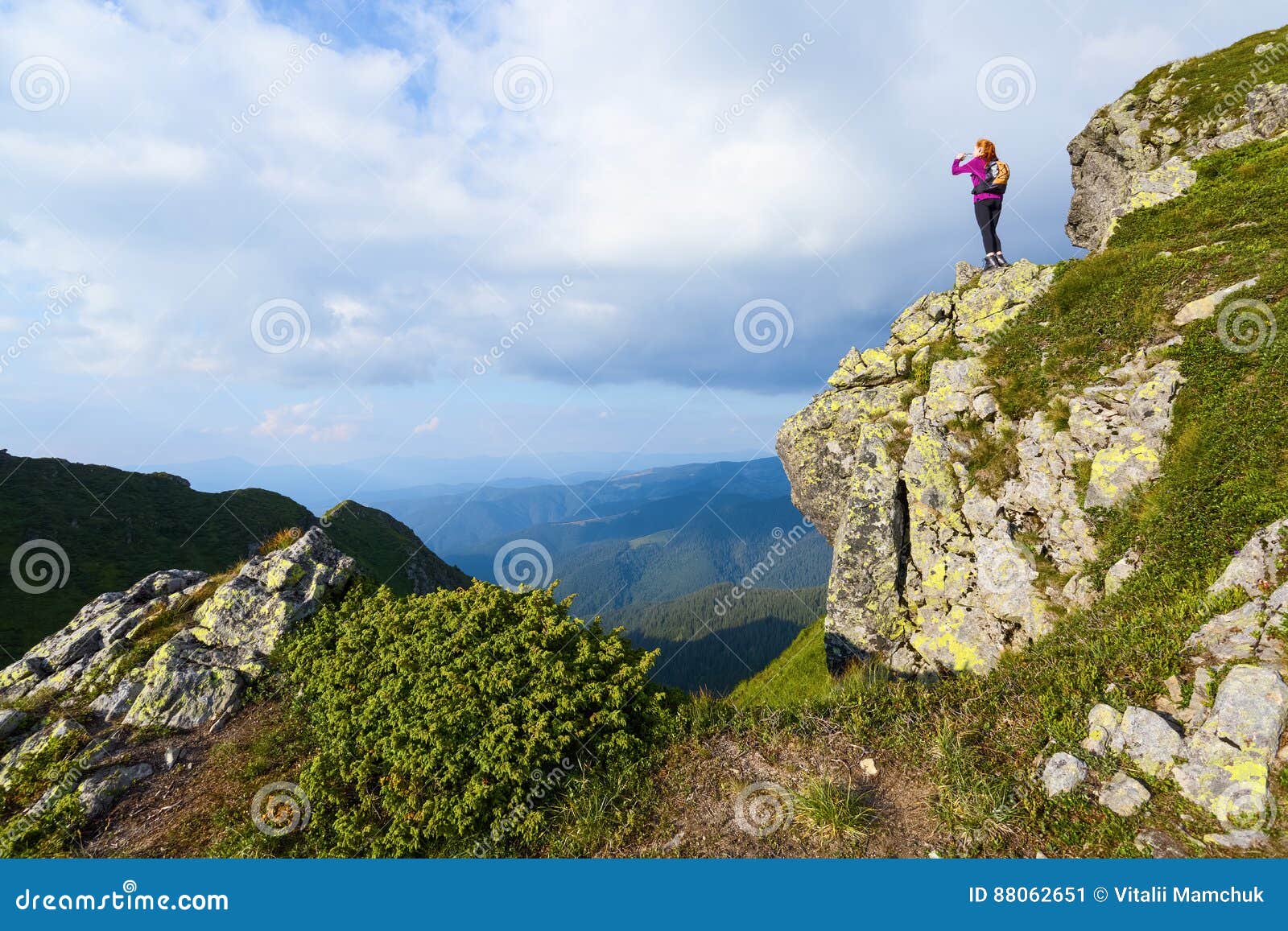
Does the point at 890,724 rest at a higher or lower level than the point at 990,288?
lower

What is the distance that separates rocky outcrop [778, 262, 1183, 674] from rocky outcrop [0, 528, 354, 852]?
16382 millimetres

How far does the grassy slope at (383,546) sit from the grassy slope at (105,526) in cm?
911

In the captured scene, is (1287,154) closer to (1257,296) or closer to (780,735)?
(1257,296)

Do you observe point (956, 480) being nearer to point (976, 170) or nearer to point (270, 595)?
point (976, 170)

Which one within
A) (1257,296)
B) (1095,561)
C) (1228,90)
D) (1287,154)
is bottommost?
(1095,561)

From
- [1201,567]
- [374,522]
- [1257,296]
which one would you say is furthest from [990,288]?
[374,522]

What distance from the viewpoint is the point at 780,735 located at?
8914 mm

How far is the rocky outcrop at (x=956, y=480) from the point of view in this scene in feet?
42.6

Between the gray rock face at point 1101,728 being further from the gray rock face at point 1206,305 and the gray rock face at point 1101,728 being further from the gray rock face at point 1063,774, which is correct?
the gray rock face at point 1206,305

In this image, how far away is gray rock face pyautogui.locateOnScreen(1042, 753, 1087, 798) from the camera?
6.51 m

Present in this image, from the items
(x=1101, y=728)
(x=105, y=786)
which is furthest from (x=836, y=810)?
(x=105, y=786)

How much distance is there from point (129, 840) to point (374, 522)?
4419 inches

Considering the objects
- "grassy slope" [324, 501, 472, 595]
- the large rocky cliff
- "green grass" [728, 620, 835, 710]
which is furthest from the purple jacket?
"grassy slope" [324, 501, 472, 595]

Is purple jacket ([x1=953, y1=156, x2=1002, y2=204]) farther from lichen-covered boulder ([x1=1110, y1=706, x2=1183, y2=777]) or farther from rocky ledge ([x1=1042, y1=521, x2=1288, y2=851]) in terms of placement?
lichen-covered boulder ([x1=1110, y1=706, x2=1183, y2=777])
